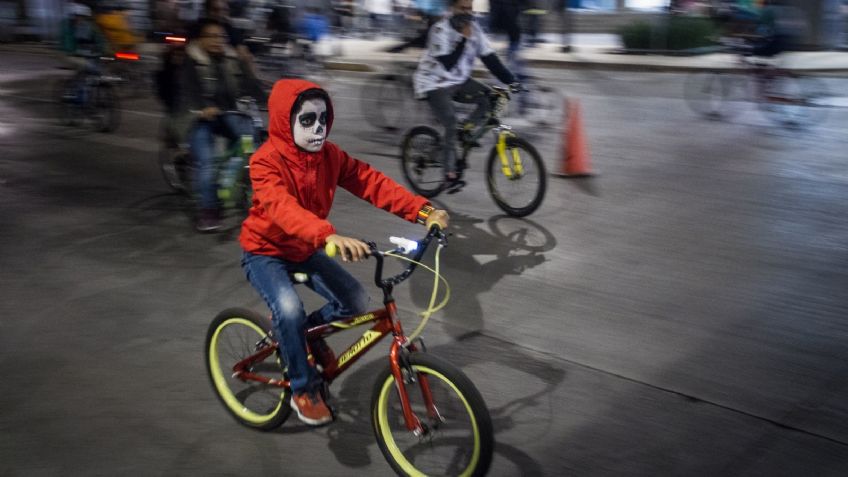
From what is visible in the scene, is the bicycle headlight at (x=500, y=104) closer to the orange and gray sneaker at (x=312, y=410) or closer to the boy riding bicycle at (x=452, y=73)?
the boy riding bicycle at (x=452, y=73)

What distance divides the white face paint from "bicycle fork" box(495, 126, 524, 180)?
4.19 meters

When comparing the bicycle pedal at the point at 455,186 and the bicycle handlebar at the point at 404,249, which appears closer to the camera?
the bicycle handlebar at the point at 404,249

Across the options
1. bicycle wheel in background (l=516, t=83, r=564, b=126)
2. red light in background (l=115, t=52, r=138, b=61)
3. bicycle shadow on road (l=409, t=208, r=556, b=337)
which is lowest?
bicycle shadow on road (l=409, t=208, r=556, b=337)

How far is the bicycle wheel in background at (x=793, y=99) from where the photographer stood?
11633 millimetres

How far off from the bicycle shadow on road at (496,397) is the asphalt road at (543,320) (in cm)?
2

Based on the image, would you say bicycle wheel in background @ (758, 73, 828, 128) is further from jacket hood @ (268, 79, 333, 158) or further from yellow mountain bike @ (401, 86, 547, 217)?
jacket hood @ (268, 79, 333, 158)

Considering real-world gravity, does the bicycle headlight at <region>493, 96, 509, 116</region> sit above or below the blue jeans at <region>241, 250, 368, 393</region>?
above

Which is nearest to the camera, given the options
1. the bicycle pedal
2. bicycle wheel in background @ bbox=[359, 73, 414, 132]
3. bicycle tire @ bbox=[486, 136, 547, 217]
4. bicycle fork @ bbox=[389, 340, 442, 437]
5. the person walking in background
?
bicycle fork @ bbox=[389, 340, 442, 437]

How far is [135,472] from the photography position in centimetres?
414

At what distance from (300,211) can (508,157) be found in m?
4.46

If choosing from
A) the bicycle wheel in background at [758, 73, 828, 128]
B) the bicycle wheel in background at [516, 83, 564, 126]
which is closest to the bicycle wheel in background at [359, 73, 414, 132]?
the bicycle wheel in background at [516, 83, 564, 126]

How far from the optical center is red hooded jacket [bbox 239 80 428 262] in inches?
155

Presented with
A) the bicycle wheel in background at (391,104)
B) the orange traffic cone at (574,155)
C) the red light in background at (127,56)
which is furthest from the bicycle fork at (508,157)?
the red light in background at (127,56)

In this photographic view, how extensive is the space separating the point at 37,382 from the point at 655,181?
6467mm
